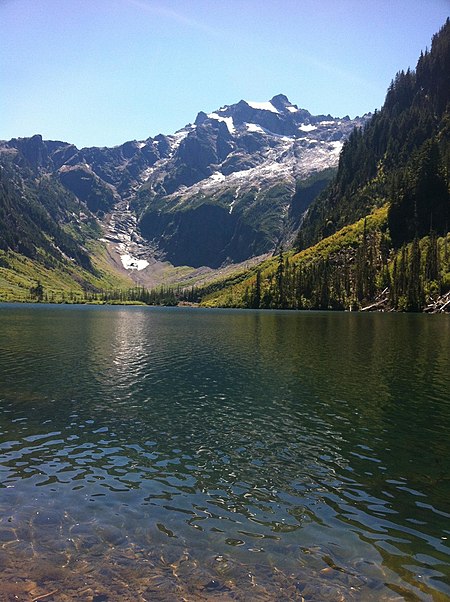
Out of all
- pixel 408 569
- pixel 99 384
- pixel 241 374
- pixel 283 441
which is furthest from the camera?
pixel 241 374

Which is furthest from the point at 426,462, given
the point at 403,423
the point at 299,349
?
the point at 299,349

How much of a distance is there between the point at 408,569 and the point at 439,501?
24.4ft

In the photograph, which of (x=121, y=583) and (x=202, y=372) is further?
(x=202, y=372)

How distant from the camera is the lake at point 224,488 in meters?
16.7

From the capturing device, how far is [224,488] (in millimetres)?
24750

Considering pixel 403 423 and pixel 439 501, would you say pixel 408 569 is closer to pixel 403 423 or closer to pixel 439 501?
pixel 439 501

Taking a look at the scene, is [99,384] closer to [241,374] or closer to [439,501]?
[241,374]

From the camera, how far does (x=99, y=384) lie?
53.3 m

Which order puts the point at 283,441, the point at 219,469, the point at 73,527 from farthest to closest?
the point at 283,441, the point at 219,469, the point at 73,527

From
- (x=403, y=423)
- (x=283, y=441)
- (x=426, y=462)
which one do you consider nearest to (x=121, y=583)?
(x=283, y=441)

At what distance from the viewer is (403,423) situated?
3806cm

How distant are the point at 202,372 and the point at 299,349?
96.7ft

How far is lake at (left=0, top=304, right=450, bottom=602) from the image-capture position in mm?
16719

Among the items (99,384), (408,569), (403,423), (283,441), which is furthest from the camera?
(99,384)
